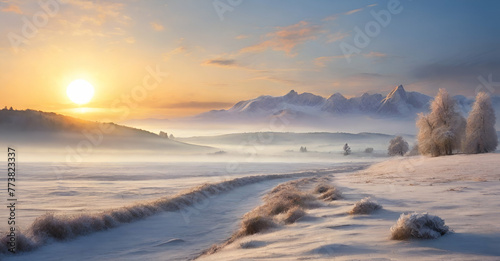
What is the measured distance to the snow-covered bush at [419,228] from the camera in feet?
30.5

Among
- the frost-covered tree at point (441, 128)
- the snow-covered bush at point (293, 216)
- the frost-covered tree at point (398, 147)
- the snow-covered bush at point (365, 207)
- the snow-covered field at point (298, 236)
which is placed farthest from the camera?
the frost-covered tree at point (398, 147)

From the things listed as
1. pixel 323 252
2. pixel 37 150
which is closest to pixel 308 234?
pixel 323 252

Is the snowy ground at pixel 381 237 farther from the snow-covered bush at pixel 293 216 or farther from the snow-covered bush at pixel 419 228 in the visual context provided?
the snow-covered bush at pixel 293 216

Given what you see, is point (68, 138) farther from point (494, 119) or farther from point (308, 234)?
point (308, 234)

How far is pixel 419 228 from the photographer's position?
9.34 meters

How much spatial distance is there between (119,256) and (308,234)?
693 centimetres

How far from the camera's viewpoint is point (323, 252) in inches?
384

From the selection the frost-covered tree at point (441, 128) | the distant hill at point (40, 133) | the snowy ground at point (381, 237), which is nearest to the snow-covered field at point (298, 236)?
the snowy ground at point (381, 237)

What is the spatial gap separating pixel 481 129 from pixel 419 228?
55.5m

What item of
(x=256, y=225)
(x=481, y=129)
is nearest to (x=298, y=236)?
(x=256, y=225)

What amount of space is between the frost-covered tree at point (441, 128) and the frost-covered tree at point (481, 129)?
1.52 metres

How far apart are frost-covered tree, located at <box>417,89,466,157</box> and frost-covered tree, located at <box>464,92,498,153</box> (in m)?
1.52

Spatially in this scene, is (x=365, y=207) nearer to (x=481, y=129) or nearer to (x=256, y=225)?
(x=256, y=225)

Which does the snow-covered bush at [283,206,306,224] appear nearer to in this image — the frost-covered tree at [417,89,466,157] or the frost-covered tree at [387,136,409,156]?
the frost-covered tree at [417,89,466,157]
